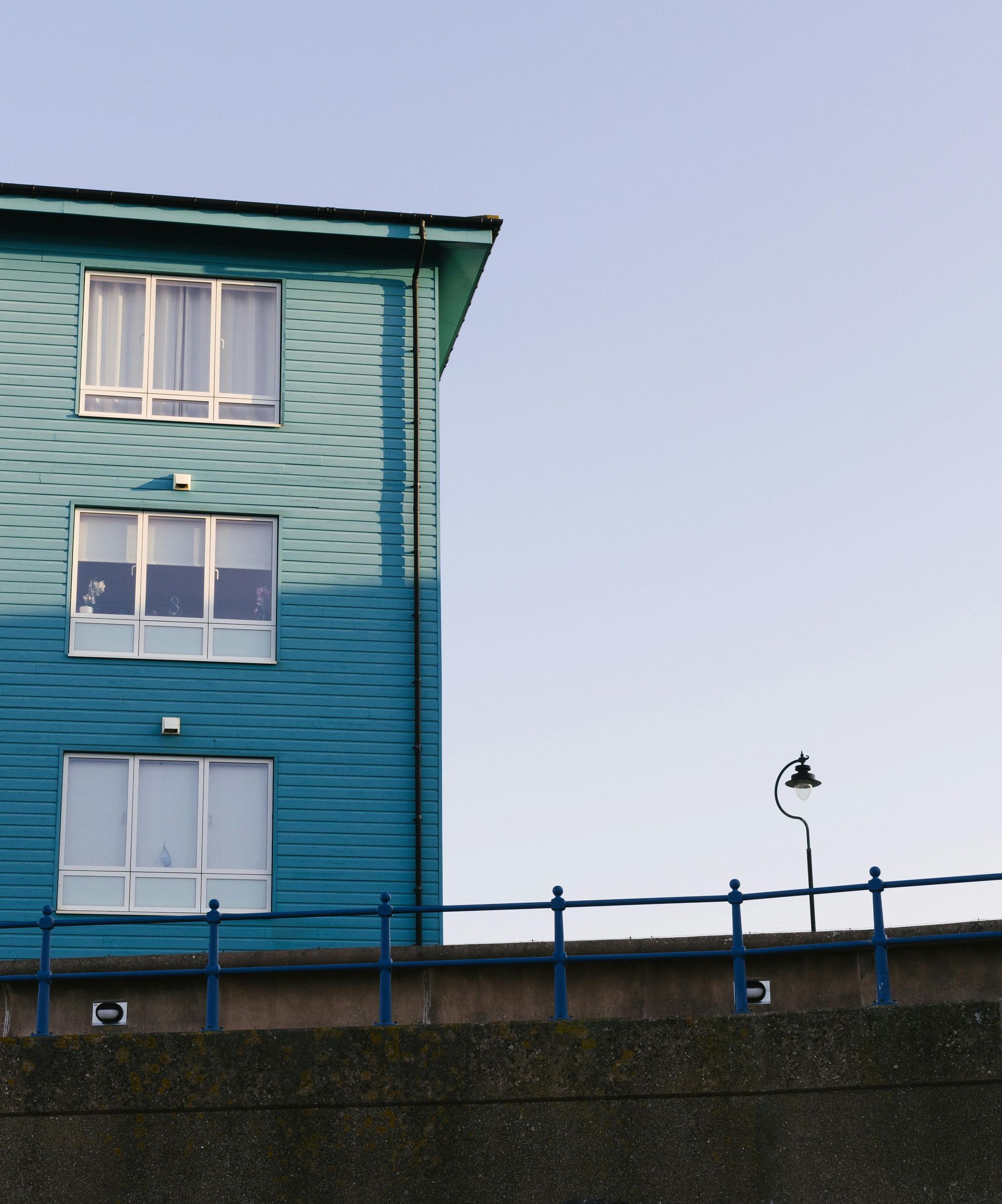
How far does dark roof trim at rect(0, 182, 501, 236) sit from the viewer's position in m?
22.1

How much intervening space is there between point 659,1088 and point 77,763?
10301 millimetres

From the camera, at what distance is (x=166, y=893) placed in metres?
20.6

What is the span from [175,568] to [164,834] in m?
3.47

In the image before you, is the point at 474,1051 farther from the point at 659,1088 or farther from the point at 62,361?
the point at 62,361

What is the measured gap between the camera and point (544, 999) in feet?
54.9

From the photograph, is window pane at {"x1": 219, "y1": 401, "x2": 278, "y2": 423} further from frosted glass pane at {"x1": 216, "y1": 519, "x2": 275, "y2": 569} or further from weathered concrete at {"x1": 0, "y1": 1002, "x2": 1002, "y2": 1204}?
weathered concrete at {"x1": 0, "y1": 1002, "x2": 1002, "y2": 1204}

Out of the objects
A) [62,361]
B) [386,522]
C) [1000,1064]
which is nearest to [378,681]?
[386,522]

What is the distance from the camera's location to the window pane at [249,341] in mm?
22828

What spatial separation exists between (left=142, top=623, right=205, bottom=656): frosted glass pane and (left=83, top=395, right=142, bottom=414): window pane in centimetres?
296

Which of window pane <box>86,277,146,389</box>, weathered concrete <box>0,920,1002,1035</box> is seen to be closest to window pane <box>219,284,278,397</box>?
window pane <box>86,277,146,389</box>

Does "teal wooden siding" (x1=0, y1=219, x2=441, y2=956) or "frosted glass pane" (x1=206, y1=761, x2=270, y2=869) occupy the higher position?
"teal wooden siding" (x1=0, y1=219, x2=441, y2=956)

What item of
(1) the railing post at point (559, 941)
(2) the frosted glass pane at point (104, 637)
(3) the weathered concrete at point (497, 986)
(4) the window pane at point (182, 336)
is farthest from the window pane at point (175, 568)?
(1) the railing post at point (559, 941)

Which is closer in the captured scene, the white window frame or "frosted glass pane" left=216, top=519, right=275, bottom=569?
the white window frame

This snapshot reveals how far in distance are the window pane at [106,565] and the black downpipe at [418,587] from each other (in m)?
3.61
